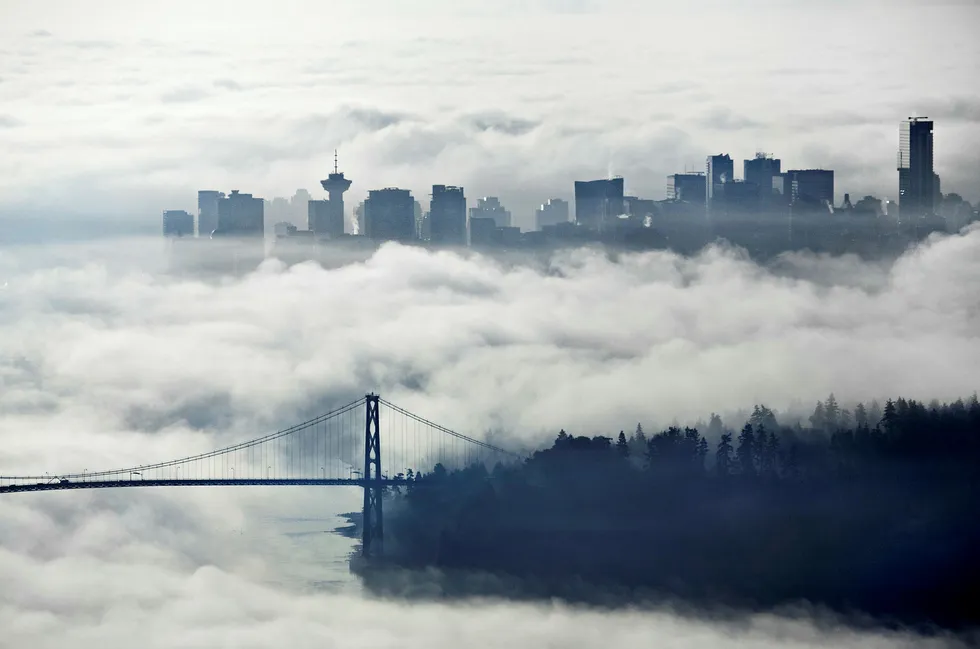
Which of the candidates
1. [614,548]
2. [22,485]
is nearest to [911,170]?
[614,548]

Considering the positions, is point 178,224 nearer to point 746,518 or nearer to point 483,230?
point 483,230

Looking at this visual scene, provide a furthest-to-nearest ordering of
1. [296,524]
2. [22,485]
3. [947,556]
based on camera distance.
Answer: [296,524]
[22,485]
[947,556]

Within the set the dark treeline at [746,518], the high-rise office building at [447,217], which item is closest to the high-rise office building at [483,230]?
the high-rise office building at [447,217]

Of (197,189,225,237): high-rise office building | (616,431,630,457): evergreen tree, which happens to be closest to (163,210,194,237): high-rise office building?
(197,189,225,237): high-rise office building

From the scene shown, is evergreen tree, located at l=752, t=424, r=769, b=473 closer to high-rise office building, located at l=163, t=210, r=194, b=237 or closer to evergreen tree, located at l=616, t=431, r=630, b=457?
evergreen tree, located at l=616, t=431, r=630, b=457

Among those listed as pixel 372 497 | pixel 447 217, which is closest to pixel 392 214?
pixel 447 217

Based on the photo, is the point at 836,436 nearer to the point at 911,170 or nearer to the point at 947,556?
the point at 947,556

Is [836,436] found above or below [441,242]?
below
